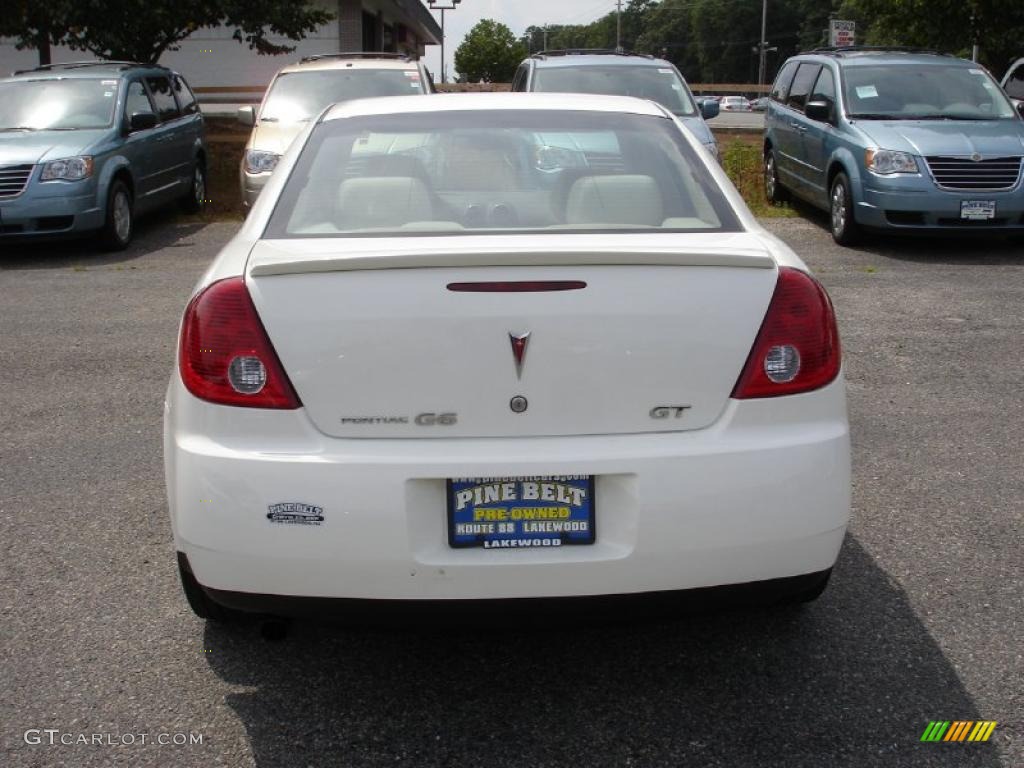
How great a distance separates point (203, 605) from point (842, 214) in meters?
9.27

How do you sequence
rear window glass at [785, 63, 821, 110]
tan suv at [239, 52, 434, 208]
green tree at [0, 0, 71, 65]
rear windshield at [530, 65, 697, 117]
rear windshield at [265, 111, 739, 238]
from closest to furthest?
rear windshield at [265, 111, 739, 238] → tan suv at [239, 52, 434, 208] → rear windshield at [530, 65, 697, 117] → rear window glass at [785, 63, 821, 110] → green tree at [0, 0, 71, 65]

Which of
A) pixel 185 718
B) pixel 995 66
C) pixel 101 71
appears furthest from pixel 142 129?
pixel 995 66

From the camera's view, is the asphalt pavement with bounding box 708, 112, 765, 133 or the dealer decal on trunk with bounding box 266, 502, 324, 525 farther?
the asphalt pavement with bounding box 708, 112, 765, 133

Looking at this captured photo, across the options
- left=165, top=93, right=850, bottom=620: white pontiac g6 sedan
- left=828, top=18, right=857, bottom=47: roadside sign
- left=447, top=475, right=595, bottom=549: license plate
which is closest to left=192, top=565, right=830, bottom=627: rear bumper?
left=165, top=93, right=850, bottom=620: white pontiac g6 sedan

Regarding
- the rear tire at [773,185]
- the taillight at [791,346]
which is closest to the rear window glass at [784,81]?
the rear tire at [773,185]

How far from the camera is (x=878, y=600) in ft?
12.6

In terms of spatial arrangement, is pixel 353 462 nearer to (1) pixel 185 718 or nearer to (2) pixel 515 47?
(1) pixel 185 718

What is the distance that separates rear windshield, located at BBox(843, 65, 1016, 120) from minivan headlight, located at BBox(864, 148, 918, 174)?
0.88 m

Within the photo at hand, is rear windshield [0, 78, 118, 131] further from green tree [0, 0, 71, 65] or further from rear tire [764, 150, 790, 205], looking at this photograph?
rear tire [764, 150, 790, 205]

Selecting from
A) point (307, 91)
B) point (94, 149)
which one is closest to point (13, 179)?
point (94, 149)

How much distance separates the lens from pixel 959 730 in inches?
120

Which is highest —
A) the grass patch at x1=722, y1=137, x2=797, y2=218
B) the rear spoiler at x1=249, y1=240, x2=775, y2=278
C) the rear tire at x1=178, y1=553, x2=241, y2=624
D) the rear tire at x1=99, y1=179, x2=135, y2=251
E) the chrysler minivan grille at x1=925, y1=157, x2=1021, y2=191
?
the rear spoiler at x1=249, y1=240, x2=775, y2=278

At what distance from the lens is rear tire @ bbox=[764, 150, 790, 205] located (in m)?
14.5

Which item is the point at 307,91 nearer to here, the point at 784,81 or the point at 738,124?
the point at 784,81
